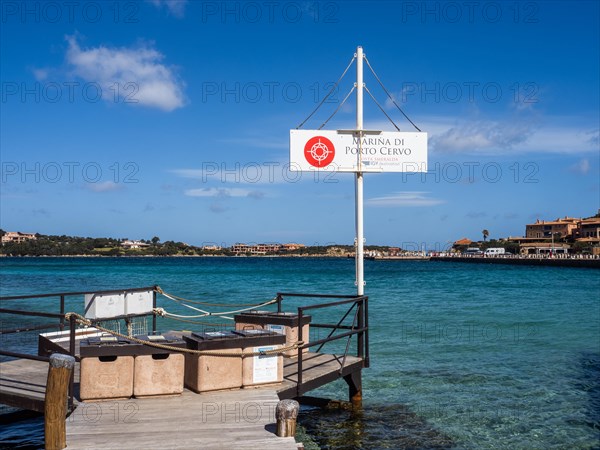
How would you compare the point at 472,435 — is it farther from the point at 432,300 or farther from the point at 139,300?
the point at 432,300

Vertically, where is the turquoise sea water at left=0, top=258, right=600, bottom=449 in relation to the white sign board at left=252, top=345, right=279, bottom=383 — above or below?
below

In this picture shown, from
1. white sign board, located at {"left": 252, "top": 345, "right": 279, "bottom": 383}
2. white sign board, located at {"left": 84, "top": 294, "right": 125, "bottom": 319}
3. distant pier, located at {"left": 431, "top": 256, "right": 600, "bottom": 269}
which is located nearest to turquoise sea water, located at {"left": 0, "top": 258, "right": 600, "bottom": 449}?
white sign board, located at {"left": 252, "top": 345, "right": 279, "bottom": 383}

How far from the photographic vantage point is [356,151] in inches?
464

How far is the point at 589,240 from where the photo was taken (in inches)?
6009

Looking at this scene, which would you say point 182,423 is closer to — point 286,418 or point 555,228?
point 286,418

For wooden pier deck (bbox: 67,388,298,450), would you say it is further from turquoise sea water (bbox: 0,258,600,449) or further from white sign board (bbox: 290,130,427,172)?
white sign board (bbox: 290,130,427,172)

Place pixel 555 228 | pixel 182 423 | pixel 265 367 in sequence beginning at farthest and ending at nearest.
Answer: pixel 555 228
pixel 265 367
pixel 182 423

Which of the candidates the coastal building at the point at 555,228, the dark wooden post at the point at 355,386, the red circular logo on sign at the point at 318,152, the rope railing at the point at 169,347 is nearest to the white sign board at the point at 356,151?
the red circular logo on sign at the point at 318,152

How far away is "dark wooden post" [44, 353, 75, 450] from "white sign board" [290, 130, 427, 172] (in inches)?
228

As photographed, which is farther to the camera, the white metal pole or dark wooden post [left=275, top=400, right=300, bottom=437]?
the white metal pole

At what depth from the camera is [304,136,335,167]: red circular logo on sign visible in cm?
1157

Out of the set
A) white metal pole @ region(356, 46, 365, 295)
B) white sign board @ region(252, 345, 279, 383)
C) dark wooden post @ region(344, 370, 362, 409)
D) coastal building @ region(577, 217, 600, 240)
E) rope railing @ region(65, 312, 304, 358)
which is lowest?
dark wooden post @ region(344, 370, 362, 409)

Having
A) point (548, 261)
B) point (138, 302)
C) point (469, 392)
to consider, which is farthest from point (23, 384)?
point (548, 261)

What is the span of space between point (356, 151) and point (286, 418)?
628 centimetres
